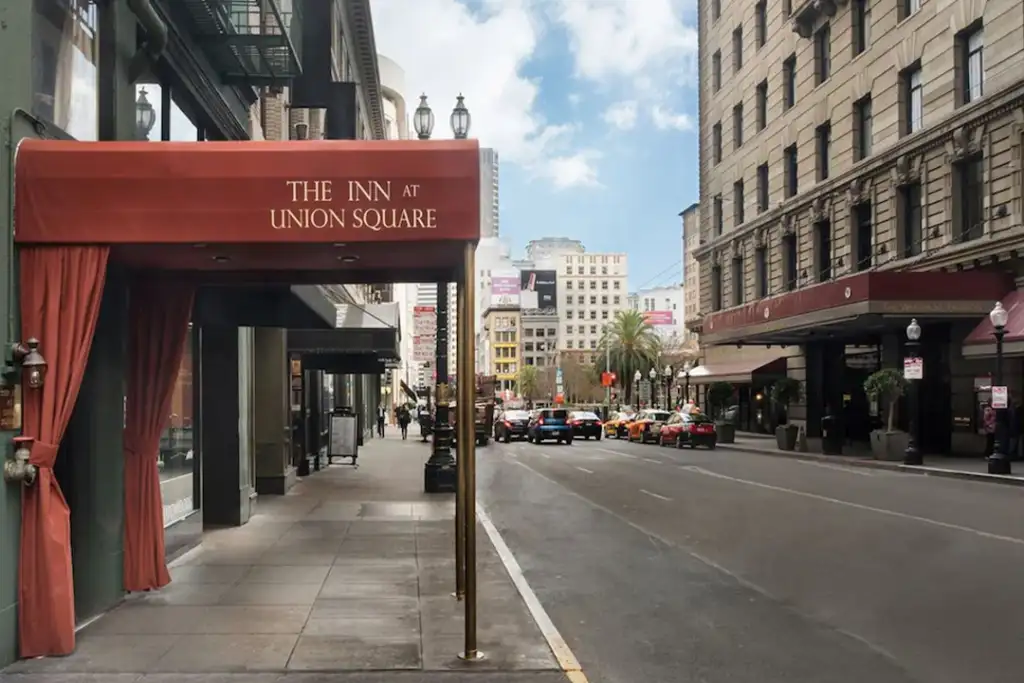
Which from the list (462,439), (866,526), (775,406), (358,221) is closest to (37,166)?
(358,221)

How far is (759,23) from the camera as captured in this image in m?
45.0

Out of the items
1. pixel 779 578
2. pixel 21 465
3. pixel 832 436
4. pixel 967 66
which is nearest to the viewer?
pixel 21 465

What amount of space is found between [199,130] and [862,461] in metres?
22.1

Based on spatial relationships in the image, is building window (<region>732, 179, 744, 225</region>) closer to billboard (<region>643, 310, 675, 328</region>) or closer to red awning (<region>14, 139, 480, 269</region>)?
billboard (<region>643, 310, 675, 328</region>)

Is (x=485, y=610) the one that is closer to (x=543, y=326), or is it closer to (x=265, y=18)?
(x=265, y=18)

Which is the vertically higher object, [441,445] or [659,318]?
[659,318]

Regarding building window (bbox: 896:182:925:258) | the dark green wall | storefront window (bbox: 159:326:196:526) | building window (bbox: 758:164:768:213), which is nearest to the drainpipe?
the dark green wall

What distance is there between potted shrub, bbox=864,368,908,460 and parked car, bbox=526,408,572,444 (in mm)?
17530

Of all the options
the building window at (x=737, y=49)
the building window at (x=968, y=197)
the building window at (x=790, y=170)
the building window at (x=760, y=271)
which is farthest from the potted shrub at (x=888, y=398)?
the building window at (x=737, y=49)

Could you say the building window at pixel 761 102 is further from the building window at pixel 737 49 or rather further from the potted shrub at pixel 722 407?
the potted shrub at pixel 722 407

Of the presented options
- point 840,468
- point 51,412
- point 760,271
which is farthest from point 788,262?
point 51,412

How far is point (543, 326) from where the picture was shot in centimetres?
16925

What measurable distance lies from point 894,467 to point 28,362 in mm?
23823

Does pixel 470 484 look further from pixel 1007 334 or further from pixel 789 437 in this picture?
pixel 789 437
